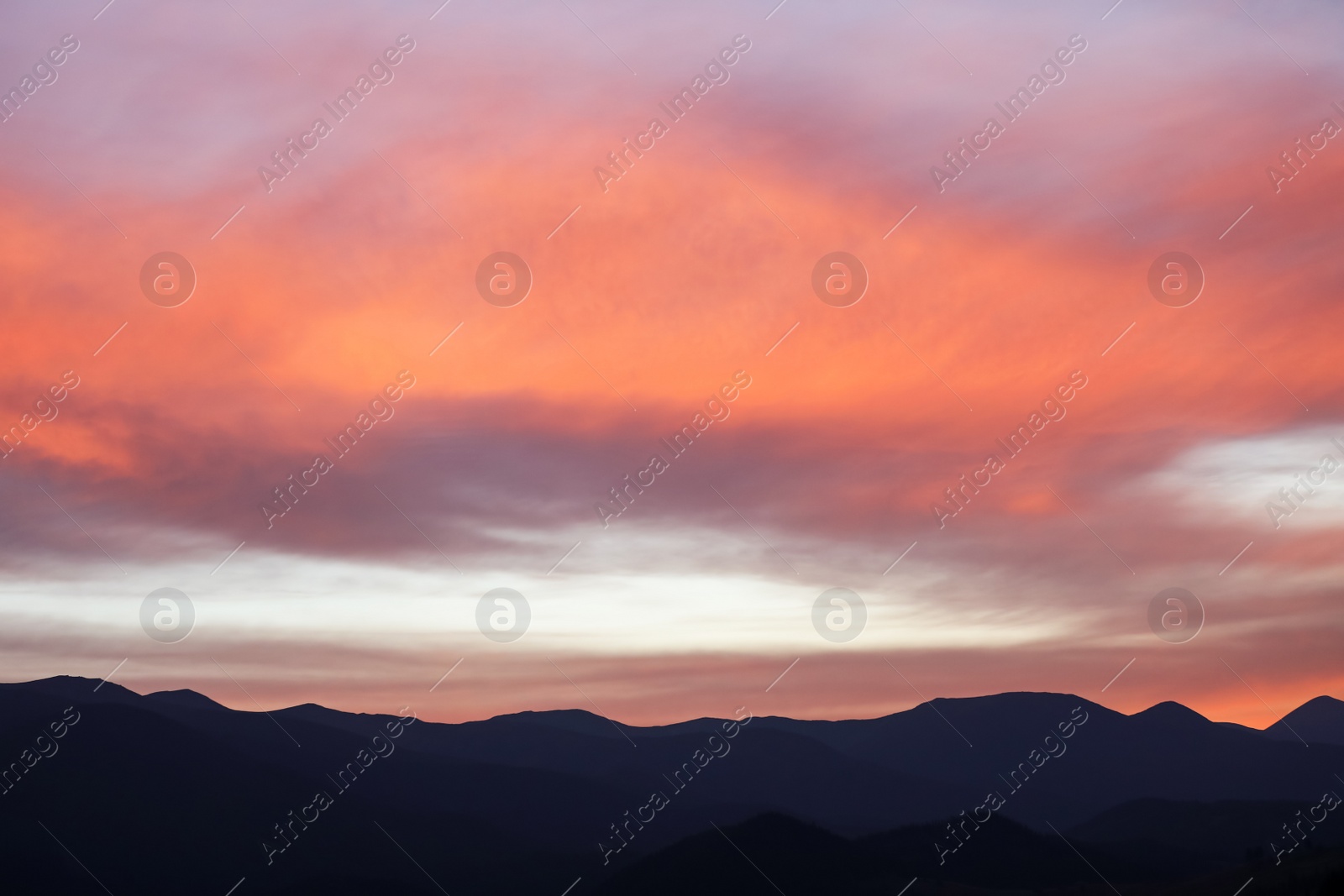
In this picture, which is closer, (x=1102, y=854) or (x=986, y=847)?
(x=986, y=847)

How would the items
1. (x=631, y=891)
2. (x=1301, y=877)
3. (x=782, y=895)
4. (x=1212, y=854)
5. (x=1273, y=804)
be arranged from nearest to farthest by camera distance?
(x=1301, y=877), (x=782, y=895), (x=631, y=891), (x=1212, y=854), (x=1273, y=804)

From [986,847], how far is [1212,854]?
174 ft

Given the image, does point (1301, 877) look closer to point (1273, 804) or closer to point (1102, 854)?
point (1102, 854)

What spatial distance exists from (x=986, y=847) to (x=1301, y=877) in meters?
90.0

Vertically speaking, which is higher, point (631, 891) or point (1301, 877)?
point (1301, 877)

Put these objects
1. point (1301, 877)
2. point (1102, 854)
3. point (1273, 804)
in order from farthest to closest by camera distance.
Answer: point (1273, 804)
point (1102, 854)
point (1301, 877)

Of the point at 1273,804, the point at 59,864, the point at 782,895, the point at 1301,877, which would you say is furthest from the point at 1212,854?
the point at 59,864

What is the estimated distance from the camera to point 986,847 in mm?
153750

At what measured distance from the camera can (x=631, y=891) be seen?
482 ft

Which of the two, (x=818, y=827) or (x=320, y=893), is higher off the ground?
(x=818, y=827)

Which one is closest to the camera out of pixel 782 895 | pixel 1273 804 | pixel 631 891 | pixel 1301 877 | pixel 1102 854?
pixel 1301 877

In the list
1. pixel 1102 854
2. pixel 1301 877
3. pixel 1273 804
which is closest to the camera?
pixel 1301 877

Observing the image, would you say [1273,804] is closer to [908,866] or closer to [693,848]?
[908,866]

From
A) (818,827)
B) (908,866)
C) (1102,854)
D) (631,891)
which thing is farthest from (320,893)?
(1102,854)
